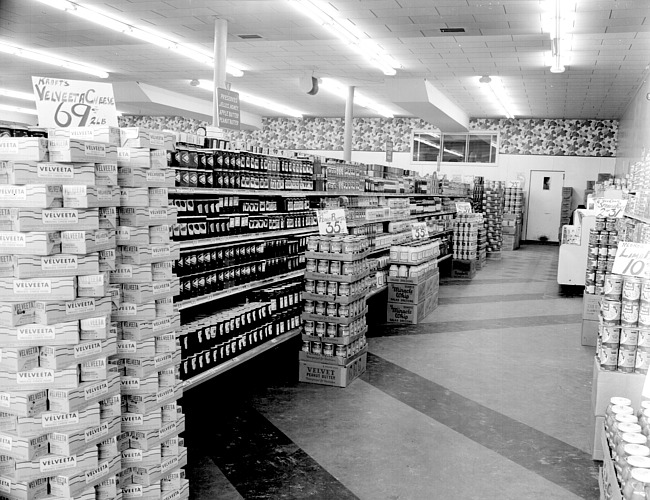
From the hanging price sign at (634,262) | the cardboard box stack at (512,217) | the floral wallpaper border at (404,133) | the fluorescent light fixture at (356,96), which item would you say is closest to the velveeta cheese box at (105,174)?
the hanging price sign at (634,262)

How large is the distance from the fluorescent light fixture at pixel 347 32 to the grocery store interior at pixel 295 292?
0.25 ft

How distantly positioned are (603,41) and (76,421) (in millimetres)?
10619

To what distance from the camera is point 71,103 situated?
3621 mm

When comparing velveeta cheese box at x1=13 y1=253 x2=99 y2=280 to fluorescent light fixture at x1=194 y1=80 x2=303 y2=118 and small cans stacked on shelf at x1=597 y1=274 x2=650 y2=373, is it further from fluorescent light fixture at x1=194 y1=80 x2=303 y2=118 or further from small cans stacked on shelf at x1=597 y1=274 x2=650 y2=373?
fluorescent light fixture at x1=194 y1=80 x2=303 y2=118

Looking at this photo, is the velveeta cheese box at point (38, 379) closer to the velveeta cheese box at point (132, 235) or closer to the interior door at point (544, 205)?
the velveeta cheese box at point (132, 235)

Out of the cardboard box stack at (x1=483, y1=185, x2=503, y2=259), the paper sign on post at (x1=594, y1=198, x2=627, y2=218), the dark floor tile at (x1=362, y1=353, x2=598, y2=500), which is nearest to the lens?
the dark floor tile at (x1=362, y1=353, x2=598, y2=500)

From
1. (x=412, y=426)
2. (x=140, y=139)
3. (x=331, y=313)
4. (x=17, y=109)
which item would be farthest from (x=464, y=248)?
(x=17, y=109)

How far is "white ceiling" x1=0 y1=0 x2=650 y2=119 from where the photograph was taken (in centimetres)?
914

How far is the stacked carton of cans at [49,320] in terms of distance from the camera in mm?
2775

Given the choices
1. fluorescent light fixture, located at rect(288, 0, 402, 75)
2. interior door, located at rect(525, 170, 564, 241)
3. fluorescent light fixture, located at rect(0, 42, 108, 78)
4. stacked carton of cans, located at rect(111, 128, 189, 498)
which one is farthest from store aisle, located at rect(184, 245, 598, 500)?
interior door, located at rect(525, 170, 564, 241)

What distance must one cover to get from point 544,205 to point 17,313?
71.5ft

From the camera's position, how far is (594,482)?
408 centimetres

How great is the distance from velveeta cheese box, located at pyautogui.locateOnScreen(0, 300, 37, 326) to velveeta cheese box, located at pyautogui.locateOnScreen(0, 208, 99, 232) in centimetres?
34

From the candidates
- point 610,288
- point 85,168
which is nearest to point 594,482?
point 610,288
